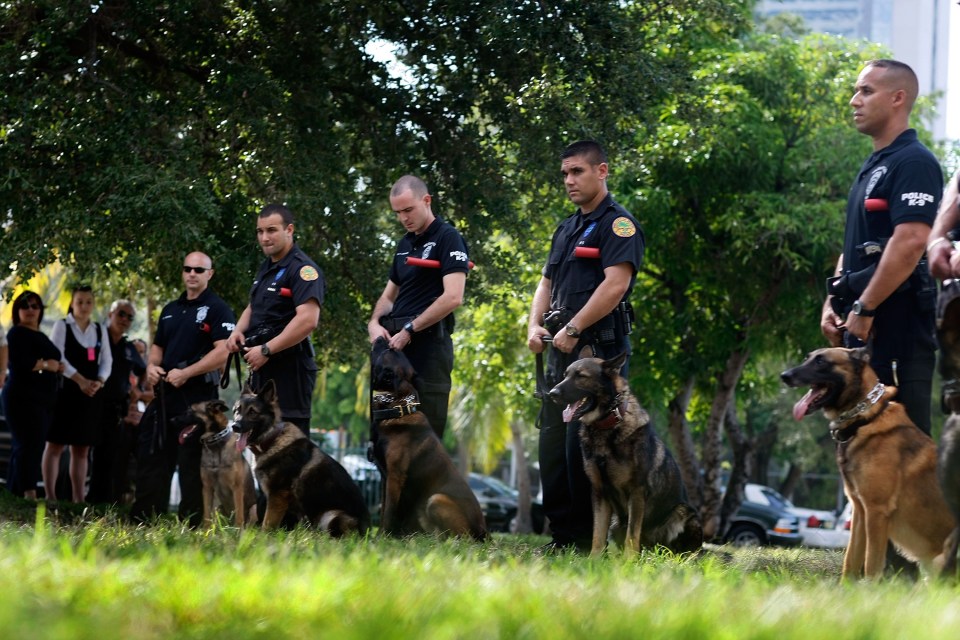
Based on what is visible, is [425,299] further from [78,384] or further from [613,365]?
[78,384]

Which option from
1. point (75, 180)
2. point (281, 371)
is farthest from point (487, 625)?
point (75, 180)

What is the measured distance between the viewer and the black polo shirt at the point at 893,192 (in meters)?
5.79

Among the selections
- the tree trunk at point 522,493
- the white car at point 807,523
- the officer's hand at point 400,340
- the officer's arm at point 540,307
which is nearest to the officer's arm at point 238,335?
the officer's hand at point 400,340

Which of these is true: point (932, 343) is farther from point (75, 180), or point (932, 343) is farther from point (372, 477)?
point (372, 477)

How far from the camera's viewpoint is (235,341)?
328 inches

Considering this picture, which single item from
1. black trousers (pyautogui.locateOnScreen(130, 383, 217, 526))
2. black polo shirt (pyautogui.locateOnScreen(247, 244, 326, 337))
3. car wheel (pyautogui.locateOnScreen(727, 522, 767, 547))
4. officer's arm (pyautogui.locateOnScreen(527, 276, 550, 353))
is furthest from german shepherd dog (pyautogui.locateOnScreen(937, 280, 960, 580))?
car wheel (pyautogui.locateOnScreen(727, 522, 767, 547))

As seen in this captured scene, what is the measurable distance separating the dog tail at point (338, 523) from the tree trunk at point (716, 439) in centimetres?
1464

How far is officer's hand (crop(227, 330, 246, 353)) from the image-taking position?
8.30 m

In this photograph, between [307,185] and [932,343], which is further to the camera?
[307,185]

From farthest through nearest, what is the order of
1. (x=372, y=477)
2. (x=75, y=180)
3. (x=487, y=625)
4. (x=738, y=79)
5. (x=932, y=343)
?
1. (x=372, y=477)
2. (x=738, y=79)
3. (x=75, y=180)
4. (x=932, y=343)
5. (x=487, y=625)

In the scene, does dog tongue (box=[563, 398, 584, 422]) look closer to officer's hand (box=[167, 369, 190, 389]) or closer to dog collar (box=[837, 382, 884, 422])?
dog collar (box=[837, 382, 884, 422])

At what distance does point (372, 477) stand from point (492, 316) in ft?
15.8

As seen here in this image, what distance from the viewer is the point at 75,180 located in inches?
452

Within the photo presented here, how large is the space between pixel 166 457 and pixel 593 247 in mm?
3752
